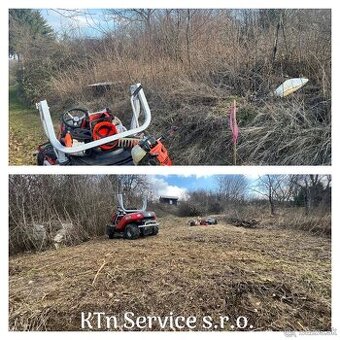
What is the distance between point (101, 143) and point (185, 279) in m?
1.25

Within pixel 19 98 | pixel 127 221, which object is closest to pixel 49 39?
pixel 19 98

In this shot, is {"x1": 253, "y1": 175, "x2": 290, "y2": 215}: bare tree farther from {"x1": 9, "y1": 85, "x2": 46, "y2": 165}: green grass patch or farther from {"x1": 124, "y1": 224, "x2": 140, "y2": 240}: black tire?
{"x1": 9, "y1": 85, "x2": 46, "y2": 165}: green grass patch

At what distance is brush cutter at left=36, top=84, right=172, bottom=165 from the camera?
3.77 m

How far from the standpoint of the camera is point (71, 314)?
355 centimetres

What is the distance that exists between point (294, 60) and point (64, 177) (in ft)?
7.68

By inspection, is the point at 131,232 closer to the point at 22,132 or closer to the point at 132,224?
the point at 132,224

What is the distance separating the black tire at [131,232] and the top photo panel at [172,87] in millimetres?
541

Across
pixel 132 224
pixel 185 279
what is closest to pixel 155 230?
pixel 132 224

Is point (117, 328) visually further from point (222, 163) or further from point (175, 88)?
point (175, 88)

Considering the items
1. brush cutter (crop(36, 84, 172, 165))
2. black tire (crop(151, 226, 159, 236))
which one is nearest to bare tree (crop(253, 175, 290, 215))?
brush cutter (crop(36, 84, 172, 165))

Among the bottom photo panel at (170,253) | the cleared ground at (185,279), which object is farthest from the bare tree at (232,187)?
the cleared ground at (185,279)

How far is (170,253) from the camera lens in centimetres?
385

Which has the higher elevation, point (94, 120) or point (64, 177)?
point (94, 120)

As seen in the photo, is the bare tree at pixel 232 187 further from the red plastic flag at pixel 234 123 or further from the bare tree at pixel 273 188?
the red plastic flag at pixel 234 123
